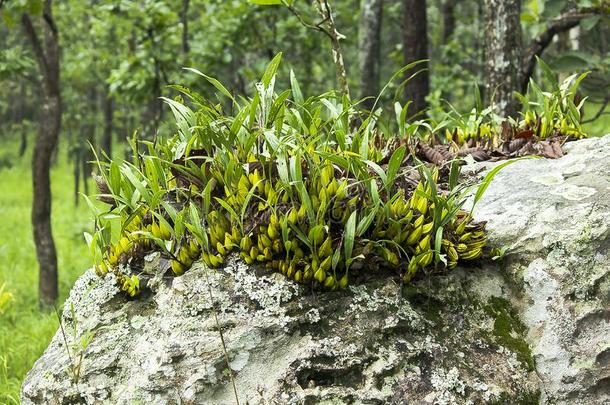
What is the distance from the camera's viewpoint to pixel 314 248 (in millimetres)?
2230

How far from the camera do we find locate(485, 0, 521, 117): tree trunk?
4.25m

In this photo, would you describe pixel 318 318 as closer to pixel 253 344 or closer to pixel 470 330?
pixel 253 344

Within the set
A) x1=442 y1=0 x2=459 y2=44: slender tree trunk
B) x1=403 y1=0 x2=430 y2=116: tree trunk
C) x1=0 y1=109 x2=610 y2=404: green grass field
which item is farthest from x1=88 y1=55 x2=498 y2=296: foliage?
x1=442 y1=0 x2=459 y2=44: slender tree trunk

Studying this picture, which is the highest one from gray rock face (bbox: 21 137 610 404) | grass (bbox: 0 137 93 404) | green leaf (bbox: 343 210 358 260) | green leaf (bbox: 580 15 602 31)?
green leaf (bbox: 580 15 602 31)

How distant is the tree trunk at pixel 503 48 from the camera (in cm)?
425

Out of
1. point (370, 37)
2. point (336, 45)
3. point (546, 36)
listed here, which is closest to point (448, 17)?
point (370, 37)

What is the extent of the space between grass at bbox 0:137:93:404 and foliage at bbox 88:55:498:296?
467 millimetres

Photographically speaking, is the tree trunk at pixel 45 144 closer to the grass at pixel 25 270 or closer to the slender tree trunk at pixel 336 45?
the grass at pixel 25 270

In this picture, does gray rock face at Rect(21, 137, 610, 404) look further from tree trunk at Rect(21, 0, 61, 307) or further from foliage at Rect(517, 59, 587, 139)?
tree trunk at Rect(21, 0, 61, 307)

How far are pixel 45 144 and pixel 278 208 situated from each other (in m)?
5.20

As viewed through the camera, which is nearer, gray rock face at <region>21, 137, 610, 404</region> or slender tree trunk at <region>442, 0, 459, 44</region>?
gray rock face at <region>21, 137, 610, 404</region>

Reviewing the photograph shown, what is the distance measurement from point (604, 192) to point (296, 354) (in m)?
1.45

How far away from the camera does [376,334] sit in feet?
7.23

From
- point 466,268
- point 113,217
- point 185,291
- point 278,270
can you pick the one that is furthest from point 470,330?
point 113,217
